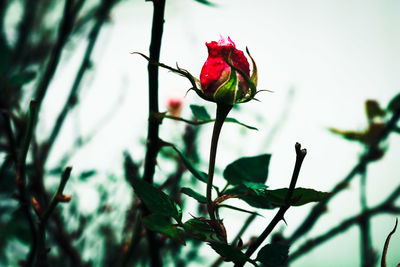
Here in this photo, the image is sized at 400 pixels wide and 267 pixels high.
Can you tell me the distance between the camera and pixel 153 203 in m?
0.27

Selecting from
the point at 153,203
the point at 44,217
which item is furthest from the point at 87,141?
the point at 153,203

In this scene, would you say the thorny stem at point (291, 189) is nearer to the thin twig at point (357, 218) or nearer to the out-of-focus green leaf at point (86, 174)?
the thin twig at point (357, 218)

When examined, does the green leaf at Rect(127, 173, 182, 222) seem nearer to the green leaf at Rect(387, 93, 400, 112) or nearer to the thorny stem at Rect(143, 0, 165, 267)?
the thorny stem at Rect(143, 0, 165, 267)

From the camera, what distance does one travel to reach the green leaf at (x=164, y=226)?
0.26 metres

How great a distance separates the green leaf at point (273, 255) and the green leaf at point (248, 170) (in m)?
0.08

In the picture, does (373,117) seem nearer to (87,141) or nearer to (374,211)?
(374,211)

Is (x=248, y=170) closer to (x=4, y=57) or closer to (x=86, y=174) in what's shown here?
(x=4, y=57)

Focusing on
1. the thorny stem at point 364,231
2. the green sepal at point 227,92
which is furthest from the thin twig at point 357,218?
the green sepal at point 227,92

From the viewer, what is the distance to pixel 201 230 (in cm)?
27

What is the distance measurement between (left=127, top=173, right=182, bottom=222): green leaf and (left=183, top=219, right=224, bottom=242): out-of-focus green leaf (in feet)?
0.04

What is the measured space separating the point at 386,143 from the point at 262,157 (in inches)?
15.9

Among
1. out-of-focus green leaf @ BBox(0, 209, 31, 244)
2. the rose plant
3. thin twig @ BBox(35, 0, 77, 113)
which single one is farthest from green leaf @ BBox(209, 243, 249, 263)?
out-of-focus green leaf @ BBox(0, 209, 31, 244)

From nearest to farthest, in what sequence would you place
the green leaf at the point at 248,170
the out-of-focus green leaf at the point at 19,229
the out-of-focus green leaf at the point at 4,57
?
1. the green leaf at the point at 248,170
2. the out-of-focus green leaf at the point at 4,57
3. the out-of-focus green leaf at the point at 19,229

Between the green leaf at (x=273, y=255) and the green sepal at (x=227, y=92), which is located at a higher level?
the green sepal at (x=227, y=92)
